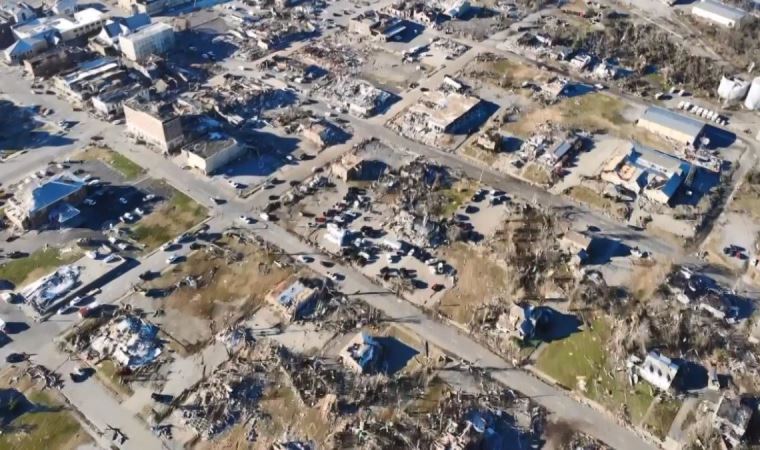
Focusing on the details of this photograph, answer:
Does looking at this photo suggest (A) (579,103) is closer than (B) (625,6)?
Yes

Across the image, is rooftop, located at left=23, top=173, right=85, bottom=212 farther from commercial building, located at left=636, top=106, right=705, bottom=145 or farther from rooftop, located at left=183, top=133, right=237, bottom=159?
commercial building, located at left=636, top=106, right=705, bottom=145

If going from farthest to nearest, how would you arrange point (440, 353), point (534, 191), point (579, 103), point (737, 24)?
1. point (737, 24)
2. point (579, 103)
3. point (534, 191)
4. point (440, 353)

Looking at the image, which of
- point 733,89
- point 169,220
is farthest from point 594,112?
point 169,220

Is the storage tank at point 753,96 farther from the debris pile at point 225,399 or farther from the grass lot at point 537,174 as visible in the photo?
the debris pile at point 225,399

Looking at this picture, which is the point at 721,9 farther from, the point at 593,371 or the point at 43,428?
the point at 43,428

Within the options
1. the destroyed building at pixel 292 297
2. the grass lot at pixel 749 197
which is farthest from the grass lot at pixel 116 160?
the grass lot at pixel 749 197

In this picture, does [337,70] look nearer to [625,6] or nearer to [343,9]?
[343,9]

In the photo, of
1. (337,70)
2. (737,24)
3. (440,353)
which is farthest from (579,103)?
(440,353)
